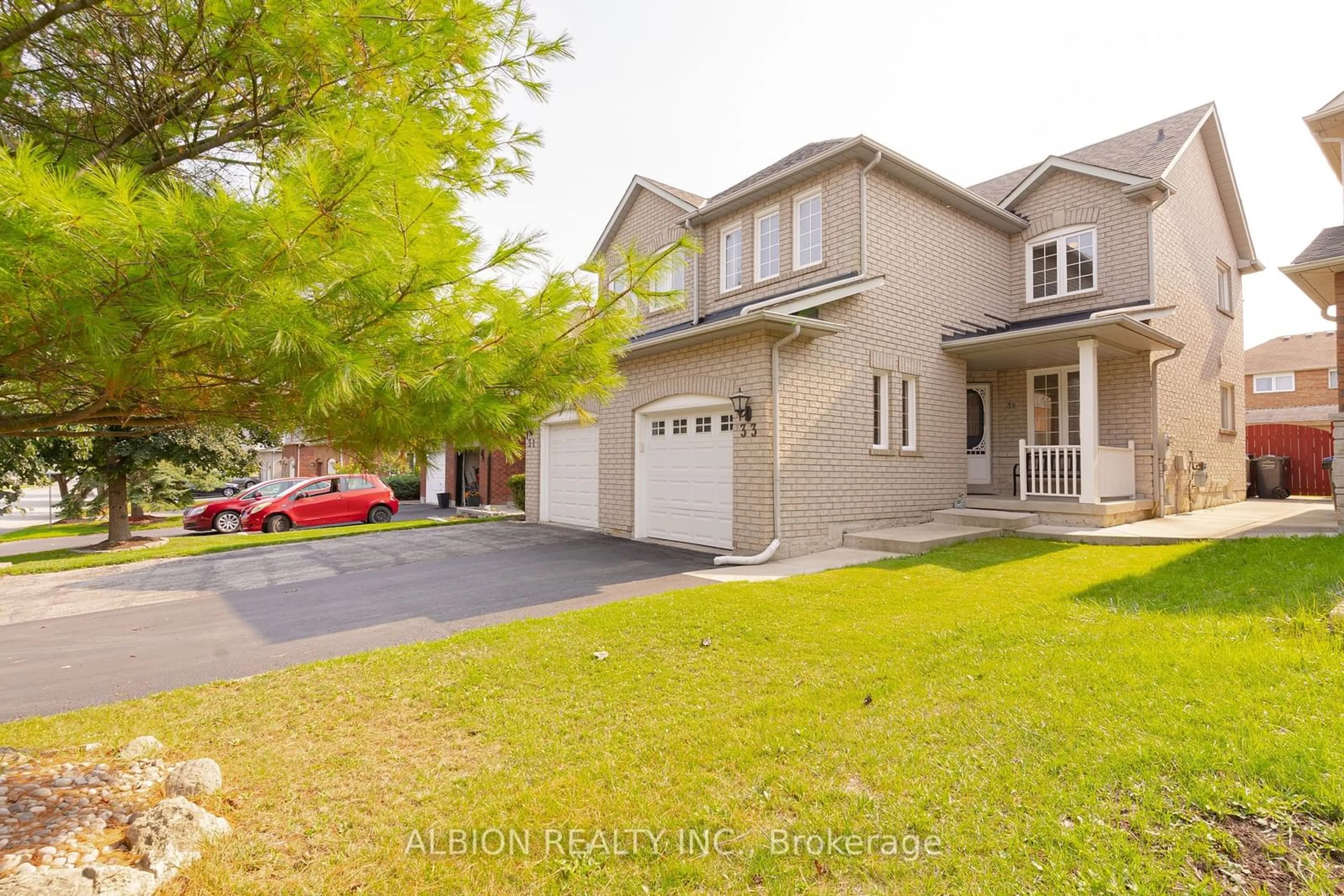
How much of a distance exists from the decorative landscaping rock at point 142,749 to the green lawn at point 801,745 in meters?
0.10

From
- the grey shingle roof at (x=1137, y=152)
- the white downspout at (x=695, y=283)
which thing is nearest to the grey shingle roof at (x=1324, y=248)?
the grey shingle roof at (x=1137, y=152)

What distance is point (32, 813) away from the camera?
2730mm

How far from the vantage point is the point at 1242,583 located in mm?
5848

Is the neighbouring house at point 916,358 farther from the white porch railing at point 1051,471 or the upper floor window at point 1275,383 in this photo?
the upper floor window at point 1275,383

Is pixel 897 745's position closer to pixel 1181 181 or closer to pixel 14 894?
pixel 14 894

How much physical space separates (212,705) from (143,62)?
3.84 m

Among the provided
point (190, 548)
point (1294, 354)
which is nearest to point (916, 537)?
point (190, 548)

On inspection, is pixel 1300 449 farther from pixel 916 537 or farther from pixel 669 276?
pixel 669 276

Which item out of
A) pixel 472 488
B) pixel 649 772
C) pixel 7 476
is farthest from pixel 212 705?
pixel 472 488

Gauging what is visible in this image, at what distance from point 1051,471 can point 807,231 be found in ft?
21.2

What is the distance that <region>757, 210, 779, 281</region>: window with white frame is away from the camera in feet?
38.3

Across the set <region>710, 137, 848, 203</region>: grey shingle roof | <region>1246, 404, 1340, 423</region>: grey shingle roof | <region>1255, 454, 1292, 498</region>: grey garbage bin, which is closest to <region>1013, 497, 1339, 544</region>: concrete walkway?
<region>1255, 454, 1292, 498</region>: grey garbage bin

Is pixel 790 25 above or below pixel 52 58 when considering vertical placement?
above

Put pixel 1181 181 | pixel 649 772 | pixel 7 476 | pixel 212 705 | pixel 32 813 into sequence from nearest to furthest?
pixel 32 813, pixel 649 772, pixel 212 705, pixel 1181 181, pixel 7 476
